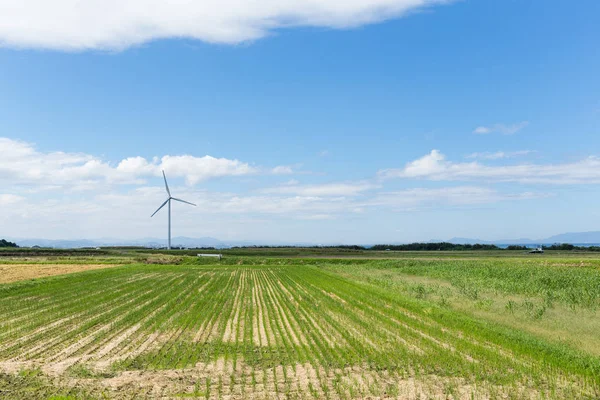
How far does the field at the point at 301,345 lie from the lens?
11914 millimetres

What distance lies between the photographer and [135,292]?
33031 mm

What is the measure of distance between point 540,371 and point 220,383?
838 centimetres

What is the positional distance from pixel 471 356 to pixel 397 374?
10.3ft

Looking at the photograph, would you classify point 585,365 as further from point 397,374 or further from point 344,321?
point 344,321

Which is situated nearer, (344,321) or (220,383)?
(220,383)

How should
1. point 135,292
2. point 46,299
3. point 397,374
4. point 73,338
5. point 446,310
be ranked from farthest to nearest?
1. point 135,292
2. point 46,299
3. point 446,310
4. point 73,338
5. point 397,374

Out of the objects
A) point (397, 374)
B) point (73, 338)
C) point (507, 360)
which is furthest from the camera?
point (73, 338)

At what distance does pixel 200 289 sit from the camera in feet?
116

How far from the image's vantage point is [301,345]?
54.1 ft

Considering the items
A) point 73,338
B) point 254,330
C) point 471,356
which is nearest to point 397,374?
point 471,356

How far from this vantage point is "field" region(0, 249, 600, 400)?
11.9m

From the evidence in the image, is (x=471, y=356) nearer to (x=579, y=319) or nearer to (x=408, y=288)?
(x=579, y=319)

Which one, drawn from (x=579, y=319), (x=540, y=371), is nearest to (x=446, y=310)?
(x=579, y=319)

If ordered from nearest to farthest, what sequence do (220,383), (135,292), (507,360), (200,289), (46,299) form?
(220,383) < (507,360) < (46,299) < (135,292) < (200,289)
